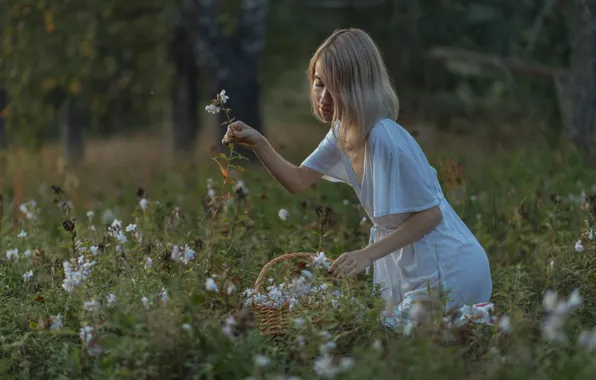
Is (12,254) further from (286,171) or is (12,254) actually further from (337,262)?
(337,262)

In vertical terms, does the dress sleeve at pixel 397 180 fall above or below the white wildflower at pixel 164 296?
above

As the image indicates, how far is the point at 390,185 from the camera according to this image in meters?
4.02

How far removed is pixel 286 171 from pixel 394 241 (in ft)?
2.47

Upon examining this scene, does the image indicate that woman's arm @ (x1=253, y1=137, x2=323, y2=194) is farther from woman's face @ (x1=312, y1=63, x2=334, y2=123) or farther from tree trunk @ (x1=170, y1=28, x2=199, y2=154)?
tree trunk @ (x1=170, y1=28, x2=199, y2=154)

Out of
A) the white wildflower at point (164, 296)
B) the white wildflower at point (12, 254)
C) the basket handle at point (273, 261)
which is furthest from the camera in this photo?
the white wildflower at point (12, 254)

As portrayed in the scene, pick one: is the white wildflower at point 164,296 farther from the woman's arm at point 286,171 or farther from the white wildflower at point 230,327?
the woman's arm at point 286,171

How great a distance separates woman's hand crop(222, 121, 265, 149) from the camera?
4.18 metres

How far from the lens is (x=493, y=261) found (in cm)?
562

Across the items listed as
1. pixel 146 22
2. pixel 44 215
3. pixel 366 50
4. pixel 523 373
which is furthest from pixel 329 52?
pixel 146 22

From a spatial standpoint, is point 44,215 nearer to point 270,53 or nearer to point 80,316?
point 80,316

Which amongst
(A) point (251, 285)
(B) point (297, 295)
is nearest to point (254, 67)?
(A) point (251, 285)

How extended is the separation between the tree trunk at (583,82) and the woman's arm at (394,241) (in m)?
4.63

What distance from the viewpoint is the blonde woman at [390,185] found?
13.2 feet

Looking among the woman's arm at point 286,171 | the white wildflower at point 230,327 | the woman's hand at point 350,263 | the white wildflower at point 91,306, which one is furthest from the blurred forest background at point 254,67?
the white wildflower at point 230,327
